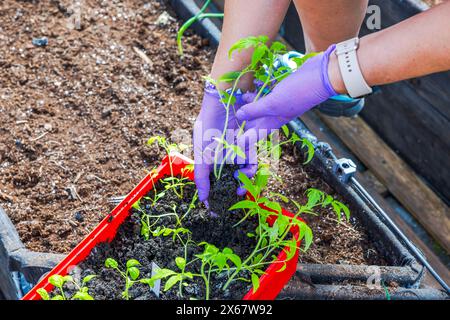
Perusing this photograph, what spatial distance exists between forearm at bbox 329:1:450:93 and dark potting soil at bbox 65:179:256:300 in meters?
0.46

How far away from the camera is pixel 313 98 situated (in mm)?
1617

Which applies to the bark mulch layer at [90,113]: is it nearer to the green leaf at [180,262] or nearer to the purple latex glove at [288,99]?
the purple latex glove at [288,99]

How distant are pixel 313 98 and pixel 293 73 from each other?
0.08m

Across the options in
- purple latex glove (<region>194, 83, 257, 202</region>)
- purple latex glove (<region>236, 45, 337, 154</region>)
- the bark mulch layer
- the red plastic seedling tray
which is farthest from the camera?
the bark mulch layer

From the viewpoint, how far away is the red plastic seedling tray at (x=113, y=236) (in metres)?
1.45

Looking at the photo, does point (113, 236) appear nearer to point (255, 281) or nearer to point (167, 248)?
point (167, 248)

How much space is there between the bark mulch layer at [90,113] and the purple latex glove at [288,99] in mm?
371

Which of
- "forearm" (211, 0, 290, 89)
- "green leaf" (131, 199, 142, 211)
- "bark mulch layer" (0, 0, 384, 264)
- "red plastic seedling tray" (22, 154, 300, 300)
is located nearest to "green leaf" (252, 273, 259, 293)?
"red plastic seedling tray" (22, 154, 300, 300)

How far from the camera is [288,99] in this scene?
1624 millimetres

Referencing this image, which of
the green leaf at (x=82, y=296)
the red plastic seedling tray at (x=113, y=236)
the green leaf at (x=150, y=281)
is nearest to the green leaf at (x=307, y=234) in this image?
the red plastic seedling tray at (x=113, y=236)

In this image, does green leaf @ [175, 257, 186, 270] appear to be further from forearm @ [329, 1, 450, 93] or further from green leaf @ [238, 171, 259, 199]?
forearm @ [329, 1, 450, 93]

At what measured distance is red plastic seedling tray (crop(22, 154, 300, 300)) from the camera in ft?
4.76

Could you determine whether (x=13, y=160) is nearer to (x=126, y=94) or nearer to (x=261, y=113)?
(x=126, y=94)

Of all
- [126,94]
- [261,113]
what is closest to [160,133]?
[126,94]
